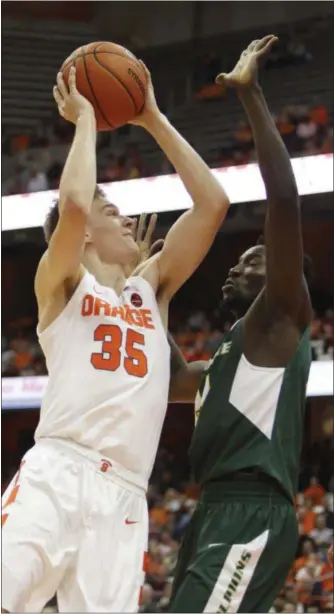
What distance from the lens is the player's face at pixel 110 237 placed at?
3.22 meters

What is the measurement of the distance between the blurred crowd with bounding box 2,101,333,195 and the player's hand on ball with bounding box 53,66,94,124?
809 centimetres

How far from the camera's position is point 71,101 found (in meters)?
3.14

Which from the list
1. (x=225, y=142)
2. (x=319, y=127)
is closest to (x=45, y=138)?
(x=225, y=142)

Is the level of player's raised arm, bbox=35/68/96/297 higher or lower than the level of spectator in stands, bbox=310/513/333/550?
higher

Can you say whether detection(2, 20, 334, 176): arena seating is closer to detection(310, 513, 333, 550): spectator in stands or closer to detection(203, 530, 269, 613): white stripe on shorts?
detection(310, 513, 333, 550): spectator in stands

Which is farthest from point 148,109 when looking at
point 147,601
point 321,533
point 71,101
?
point 321,533

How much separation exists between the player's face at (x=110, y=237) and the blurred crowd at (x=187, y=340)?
785 cm

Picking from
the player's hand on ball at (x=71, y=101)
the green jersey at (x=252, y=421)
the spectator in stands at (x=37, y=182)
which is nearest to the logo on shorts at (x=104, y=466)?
the green jersey at (x=252, y=421)

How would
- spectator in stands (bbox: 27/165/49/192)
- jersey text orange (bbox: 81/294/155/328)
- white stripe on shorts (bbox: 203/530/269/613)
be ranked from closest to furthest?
white stripe on shorts (bbox: 203/530/269/613)
jersey text orange (bbox: 81/294/155/328)
spectator in stands (bbox: 27/165/49/192)

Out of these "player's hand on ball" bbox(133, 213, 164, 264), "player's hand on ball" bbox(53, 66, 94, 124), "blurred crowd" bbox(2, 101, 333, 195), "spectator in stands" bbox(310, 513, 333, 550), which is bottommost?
"spectator in stands" bbox(310, 513, 333, 550)

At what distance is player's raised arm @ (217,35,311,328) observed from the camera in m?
2.82

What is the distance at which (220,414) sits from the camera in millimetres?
2910

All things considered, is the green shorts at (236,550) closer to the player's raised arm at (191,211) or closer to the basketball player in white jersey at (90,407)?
the basketball player in white jersey at (90,407)

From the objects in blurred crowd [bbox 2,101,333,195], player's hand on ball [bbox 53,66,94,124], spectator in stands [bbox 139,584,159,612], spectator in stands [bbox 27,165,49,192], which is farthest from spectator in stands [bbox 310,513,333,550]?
player's hand on ball [bbox 53,66,94,124]
